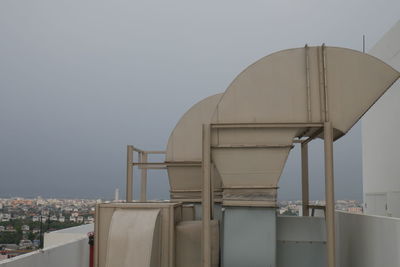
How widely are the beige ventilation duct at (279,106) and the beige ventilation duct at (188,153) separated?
5.79 metres

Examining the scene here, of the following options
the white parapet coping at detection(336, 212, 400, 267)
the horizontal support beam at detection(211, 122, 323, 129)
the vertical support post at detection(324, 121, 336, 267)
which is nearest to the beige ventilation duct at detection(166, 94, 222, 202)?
the white parapet coping at detection(336, 212, 400, 267)

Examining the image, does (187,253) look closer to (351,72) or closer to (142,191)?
(351,72)

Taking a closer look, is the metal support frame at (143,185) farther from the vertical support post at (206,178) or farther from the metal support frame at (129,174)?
the vertical support post at (206,178)

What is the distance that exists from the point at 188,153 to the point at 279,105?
6.60m

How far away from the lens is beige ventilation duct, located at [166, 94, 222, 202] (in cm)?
1430

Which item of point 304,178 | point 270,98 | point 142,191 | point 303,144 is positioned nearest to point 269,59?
point 270,98

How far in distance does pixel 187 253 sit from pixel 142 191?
645 cm

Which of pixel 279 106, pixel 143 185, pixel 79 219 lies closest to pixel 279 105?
pixel 279 106

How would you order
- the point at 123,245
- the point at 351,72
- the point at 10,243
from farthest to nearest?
the point at 10,243 → the point at 123,245 → the point at 351,72

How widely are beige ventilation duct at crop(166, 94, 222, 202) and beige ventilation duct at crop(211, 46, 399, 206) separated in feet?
19.0

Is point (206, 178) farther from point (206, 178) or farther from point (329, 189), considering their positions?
point (329, 189)

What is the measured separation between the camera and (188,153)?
14531 millimetres

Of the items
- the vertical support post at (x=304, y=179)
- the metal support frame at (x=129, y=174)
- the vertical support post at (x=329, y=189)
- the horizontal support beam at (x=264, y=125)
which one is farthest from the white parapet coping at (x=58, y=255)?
the vertical support post at (x=304, y=179)

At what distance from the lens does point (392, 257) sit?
6844 mm
